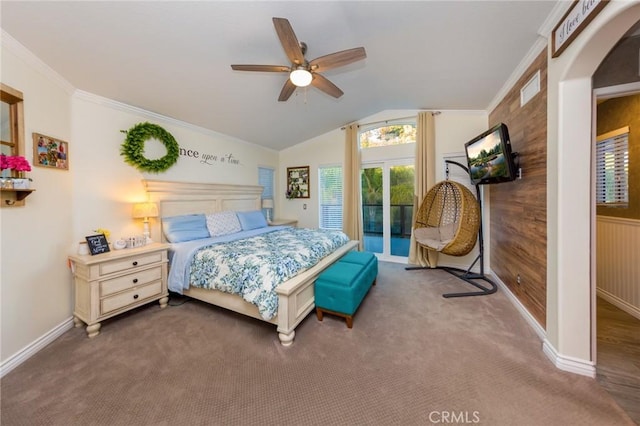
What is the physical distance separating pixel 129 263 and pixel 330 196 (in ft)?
12.2

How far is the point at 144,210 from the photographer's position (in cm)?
290

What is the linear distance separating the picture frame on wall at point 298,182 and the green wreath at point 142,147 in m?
2.57

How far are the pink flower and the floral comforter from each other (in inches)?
59.9

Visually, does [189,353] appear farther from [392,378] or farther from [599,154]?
[599,154]

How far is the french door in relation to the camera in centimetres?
453

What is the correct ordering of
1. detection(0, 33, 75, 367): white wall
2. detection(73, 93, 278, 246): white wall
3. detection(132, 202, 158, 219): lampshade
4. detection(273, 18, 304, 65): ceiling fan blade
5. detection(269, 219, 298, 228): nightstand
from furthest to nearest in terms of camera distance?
1. detection(269, 219, 298, 228): nightstand
2. detection(132, 202, 158, 219): lampshade
3. detection(73, 93, 278, 246): white wall
4. detection(0, 33, 75, 367): white wall
5. detection(273, 18, 304, 65): ceiling fan blade

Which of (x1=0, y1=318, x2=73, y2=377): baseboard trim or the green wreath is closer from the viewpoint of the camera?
(x1=0, y1=318, x2=73, y2=377): baseboard trim

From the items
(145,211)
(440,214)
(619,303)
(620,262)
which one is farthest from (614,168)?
(145,211)

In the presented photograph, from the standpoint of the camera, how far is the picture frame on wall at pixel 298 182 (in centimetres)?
541

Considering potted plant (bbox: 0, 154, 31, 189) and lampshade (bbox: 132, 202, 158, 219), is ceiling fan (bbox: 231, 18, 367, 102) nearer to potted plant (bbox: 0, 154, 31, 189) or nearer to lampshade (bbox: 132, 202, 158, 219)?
potted plant (bbox: 0, 154, 31, 189)

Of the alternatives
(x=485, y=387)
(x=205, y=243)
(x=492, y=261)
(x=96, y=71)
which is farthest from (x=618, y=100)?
(x=96, y=71)

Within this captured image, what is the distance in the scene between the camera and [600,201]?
2.80m

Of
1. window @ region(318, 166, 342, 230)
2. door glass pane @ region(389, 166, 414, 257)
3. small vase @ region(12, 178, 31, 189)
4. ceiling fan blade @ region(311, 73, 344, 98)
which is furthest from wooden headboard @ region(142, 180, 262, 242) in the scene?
door glass pane @ region(389, 166, 414, 257)

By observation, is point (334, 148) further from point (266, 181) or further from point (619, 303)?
point (619, 303)
